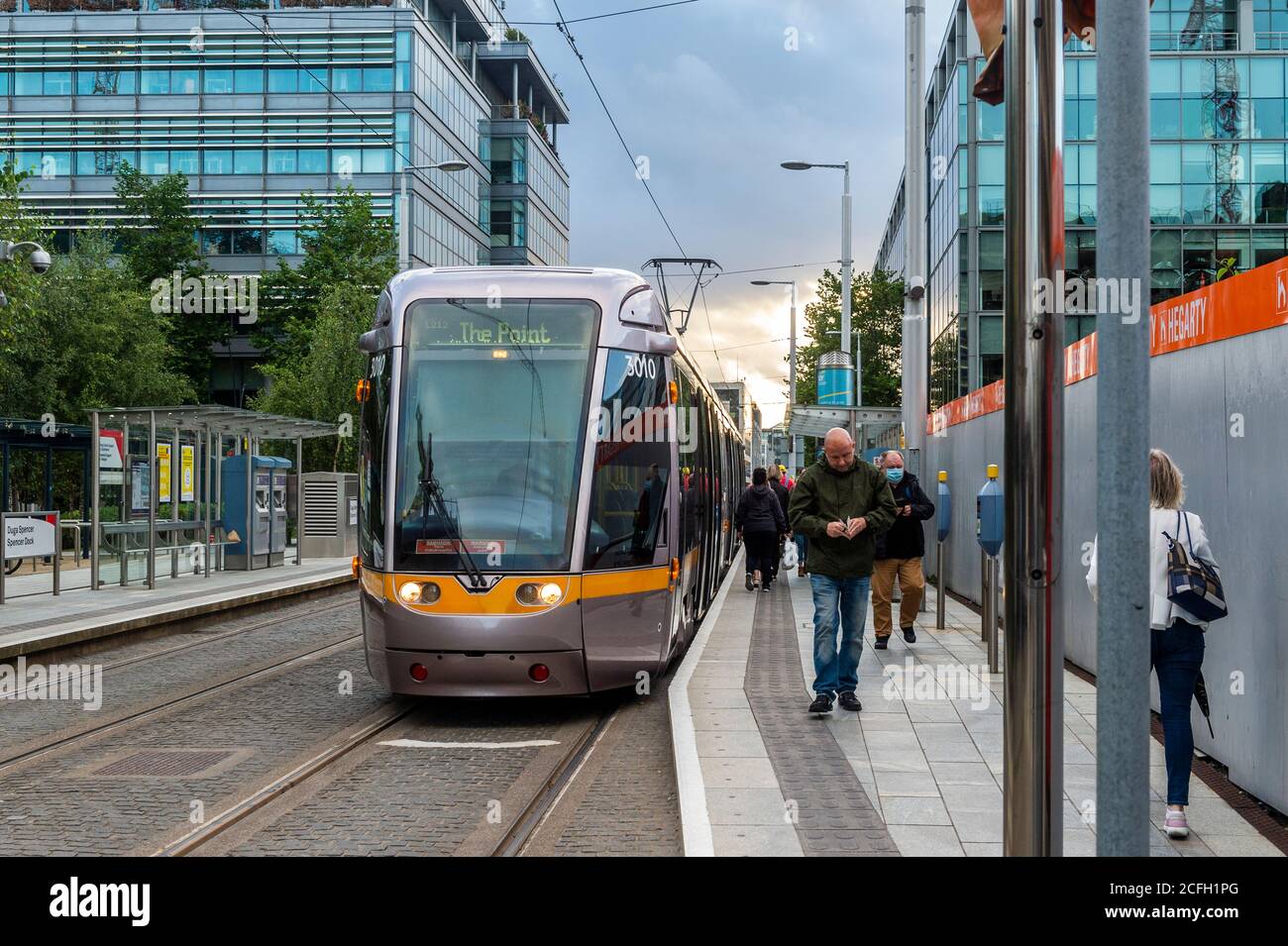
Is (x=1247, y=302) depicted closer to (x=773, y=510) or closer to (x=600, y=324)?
(x=600, y=324)

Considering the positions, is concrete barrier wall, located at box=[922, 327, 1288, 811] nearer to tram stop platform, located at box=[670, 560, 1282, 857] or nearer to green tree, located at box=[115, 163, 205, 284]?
tram stop platform, located at box=[670, 560, 1282, 857]

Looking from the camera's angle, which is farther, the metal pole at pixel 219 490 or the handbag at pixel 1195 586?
the metal pole at pixel 219 490

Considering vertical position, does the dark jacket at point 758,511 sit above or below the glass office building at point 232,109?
below

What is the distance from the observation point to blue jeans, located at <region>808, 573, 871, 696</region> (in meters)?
8.42

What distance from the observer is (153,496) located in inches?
765

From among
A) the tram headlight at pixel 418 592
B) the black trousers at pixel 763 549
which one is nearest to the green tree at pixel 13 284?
the black trousers at pixel 763 549

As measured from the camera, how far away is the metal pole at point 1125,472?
10.4 feet

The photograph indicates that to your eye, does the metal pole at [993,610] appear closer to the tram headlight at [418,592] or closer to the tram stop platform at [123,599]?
the tram headlight at [418,592]

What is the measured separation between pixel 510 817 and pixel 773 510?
12.7 m

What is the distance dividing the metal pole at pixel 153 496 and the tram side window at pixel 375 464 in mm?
10740

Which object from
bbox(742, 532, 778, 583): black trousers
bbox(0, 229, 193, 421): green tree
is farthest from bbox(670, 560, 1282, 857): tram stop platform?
bbox(0, 229, 193, 421): green tree

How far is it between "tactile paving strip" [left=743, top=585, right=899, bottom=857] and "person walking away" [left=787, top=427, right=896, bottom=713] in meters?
0.36

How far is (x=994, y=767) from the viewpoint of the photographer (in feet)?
22.5
